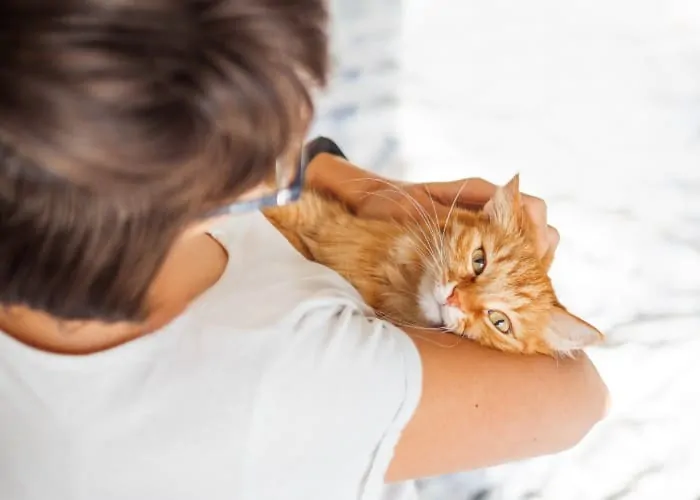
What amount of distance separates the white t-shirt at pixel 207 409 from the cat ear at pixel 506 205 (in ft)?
1.52

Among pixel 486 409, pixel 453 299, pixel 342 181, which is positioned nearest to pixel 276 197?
pixel 486 409

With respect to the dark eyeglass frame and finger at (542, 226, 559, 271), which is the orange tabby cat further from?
the dark eyeglass frame

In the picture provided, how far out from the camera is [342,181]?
140 cm

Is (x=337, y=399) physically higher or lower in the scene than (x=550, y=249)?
higher

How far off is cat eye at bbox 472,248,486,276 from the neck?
56 cm

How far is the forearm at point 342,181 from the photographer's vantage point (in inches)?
54.6

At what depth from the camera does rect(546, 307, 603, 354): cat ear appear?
3.64 ft

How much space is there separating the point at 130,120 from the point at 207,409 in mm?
360

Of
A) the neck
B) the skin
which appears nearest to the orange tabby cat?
the skin

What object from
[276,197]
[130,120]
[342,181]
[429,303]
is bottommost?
[429,303]

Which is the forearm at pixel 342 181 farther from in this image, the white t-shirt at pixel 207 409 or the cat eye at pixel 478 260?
the white t-shirt at pixel 207 409

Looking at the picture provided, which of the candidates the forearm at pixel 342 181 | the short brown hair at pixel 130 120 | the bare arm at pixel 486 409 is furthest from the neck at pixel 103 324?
the forearm at pixel 342 181

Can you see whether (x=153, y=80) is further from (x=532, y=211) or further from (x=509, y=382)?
Result: (x=532, y=211)

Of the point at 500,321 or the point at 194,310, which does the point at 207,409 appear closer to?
the point at 194,310
